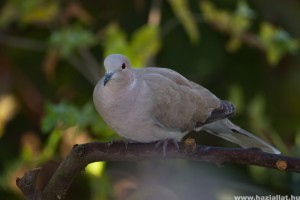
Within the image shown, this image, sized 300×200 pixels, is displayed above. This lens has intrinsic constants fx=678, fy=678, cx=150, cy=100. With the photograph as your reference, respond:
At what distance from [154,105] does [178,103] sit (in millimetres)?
110

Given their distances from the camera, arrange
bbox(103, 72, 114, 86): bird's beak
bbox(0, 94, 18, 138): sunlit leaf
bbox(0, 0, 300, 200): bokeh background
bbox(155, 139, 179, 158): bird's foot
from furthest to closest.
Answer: bbox(0, 94, 18, 138): sunlit leaf → bbox(0, 0, 300, 200): bokeh background → bbox(103, 72, 114, 86): bird's beak → bbox(155, 139, 179, 158): bird's foot

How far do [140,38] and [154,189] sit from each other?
2.24ft

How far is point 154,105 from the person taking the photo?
1.88 metres

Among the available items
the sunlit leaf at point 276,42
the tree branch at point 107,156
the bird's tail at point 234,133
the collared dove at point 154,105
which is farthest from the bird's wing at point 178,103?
the sunlit leaf at point 276,42

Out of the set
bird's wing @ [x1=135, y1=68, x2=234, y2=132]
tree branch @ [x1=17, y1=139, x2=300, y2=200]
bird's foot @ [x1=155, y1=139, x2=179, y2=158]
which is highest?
bird's wing @ [x1=135, y1=68, x2=234, y2=132]

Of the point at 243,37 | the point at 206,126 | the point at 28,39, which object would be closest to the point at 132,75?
the point at 206,126

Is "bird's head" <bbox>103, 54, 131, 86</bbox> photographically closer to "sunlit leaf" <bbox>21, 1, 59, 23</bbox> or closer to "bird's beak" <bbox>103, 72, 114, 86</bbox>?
"bird's beak" <bbox>103, 72, 114, 86</bbox>

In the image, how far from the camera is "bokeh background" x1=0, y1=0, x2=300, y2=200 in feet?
9.46

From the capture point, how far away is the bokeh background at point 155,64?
2885mm

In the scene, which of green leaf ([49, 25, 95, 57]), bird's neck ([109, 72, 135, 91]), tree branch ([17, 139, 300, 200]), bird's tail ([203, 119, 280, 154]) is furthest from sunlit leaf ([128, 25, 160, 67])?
tree branch ([17, 139, 300, 200])

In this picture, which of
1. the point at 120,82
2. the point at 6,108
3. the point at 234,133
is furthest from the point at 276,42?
the point at 6,108

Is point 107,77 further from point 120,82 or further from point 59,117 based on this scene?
point 59,117

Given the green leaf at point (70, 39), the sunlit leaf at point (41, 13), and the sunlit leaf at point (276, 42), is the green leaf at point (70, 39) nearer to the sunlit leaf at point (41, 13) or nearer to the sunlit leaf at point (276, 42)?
the sunlit leaf at point (41, 13)

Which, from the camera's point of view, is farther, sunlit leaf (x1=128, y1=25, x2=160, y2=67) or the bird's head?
sunlit leaf (x1=128, y1=25, x2=160, y2=67)
